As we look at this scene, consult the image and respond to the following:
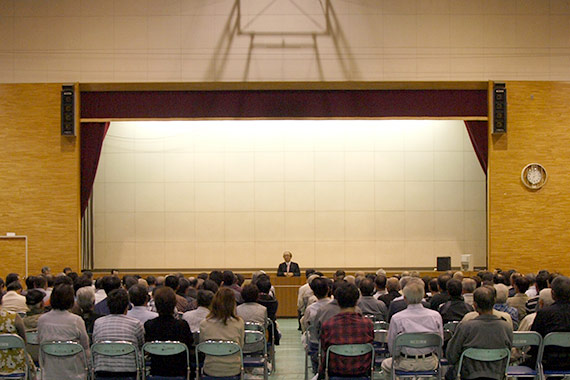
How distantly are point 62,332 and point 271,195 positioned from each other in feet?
36.5

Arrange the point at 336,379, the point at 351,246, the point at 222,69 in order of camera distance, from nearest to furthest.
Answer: the point at 336,379 < the point at 222,69 < the point at 351,246

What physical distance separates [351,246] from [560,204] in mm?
4948

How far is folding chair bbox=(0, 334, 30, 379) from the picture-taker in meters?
5.53

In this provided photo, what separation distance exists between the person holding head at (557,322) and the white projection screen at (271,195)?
10678mm

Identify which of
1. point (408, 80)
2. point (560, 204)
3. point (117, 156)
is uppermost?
point (408, 80)

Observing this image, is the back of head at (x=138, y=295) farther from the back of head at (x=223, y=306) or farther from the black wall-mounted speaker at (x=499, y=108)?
the black wall-mounted speaker at (x=499, y=108)

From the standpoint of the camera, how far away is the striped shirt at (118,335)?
5551 mm

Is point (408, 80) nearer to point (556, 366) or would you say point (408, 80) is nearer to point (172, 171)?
point (172, 171)

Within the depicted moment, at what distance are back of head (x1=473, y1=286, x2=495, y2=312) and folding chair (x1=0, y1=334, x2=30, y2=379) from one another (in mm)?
3717

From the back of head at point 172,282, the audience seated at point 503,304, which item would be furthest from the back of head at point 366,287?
the back of head at point 172,282

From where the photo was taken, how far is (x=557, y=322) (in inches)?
227

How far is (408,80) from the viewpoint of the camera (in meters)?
13.7

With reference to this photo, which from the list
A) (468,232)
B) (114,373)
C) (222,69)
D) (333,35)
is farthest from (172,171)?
(114,373)

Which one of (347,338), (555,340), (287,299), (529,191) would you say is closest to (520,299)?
(555,340)
